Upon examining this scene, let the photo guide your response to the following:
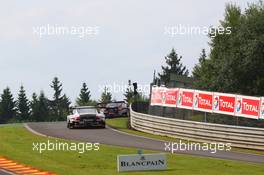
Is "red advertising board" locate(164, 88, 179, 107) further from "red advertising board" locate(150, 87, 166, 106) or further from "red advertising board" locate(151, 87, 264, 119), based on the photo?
"red advertising board" locate(150, 87, 166, 106)

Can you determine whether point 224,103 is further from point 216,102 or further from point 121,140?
point 121,140

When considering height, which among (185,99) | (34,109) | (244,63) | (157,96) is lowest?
(34,109)

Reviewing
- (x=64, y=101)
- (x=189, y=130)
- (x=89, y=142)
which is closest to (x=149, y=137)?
(x=189, y=130)

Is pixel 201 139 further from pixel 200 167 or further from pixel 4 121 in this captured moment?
pixel 4 121

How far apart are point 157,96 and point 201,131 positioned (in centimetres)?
808

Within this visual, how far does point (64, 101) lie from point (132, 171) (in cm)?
15671

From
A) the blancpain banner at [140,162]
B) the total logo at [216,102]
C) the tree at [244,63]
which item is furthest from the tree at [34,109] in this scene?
the blancpain banner at [140,162]

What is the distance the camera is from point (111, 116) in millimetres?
50781

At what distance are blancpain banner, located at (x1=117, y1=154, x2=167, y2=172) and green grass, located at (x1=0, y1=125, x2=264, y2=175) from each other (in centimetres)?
19

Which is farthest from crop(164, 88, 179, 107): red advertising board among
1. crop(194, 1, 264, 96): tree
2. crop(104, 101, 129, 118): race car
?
crop(194, 1, 264, 96): tree

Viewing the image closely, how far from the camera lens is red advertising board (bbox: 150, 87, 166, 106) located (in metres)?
36.2

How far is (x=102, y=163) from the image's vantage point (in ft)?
65.0

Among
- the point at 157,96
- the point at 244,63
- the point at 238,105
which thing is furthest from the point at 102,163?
the point at 244,63

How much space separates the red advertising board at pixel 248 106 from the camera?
90.1 feet
